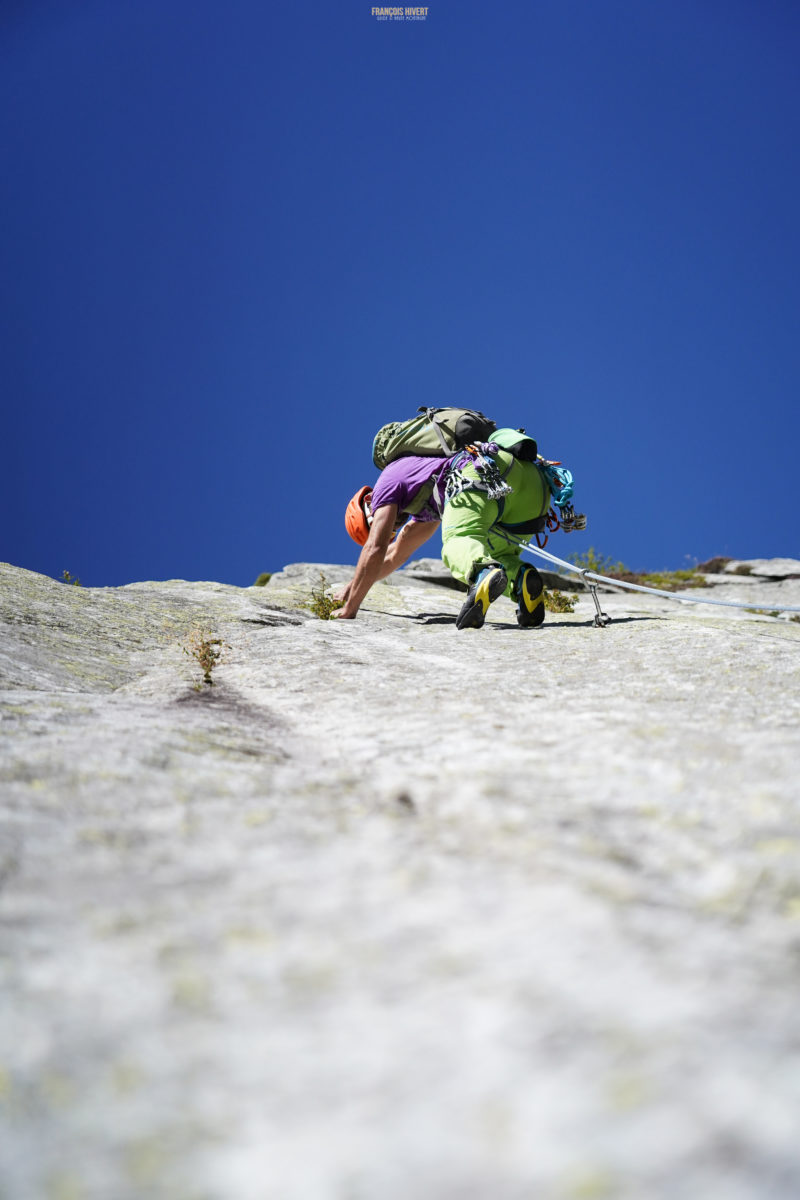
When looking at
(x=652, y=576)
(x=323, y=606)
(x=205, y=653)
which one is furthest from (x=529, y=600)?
(x=652, y=576)

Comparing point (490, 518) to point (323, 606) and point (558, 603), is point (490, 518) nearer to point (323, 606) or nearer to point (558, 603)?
point (323, 606)

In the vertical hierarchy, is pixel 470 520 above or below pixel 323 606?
above

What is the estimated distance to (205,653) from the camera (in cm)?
457

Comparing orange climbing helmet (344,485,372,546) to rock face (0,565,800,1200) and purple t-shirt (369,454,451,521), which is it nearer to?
purple t-shirt (369,454,451,521)

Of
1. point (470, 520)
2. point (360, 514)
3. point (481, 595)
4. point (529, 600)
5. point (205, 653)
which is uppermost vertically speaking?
point (360, 514)

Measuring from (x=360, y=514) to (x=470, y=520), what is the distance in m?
2.30

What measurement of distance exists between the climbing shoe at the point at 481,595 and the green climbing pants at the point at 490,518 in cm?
18

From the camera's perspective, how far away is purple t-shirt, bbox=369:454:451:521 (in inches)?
292

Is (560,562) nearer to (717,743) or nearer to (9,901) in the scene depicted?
(717,743)

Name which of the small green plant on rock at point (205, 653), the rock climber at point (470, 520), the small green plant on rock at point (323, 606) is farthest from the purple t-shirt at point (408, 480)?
the small green plant on rock at point (205, 653)

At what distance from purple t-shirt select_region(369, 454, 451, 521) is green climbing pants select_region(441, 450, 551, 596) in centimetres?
64

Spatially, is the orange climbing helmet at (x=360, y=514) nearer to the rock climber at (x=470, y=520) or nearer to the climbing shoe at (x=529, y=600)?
the rock climber at (x=470, y=520)

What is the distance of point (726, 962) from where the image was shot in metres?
1.12

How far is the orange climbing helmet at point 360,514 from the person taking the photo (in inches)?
340
